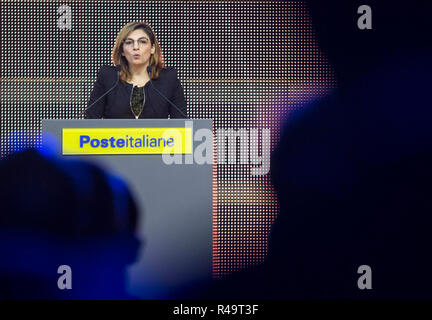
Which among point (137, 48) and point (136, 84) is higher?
point (137, 48)

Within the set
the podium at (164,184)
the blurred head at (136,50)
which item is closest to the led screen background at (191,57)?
the blurred head at (136,50)

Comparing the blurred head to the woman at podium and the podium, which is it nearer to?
the woman at podium

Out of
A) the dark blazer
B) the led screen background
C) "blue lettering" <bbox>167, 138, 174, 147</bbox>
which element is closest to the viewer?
"blue lettering" <bbox>167, 138, 174, 147</bbox>

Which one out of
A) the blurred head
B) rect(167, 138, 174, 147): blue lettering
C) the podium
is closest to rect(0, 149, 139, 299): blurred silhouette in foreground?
the podium

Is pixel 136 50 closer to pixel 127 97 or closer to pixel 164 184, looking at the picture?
pixel 127 97

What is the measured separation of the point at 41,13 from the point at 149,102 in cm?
98

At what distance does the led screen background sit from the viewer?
15.1 ft

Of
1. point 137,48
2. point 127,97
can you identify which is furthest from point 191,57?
point 127,97

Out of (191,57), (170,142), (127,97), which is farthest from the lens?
(191,57)

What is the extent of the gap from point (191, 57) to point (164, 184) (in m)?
1.07

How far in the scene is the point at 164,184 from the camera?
3984 millimetres

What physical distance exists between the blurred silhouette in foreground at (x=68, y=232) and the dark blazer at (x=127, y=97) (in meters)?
0.56

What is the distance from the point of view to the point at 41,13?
466 cm

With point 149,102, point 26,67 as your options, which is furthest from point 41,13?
point 149,102
